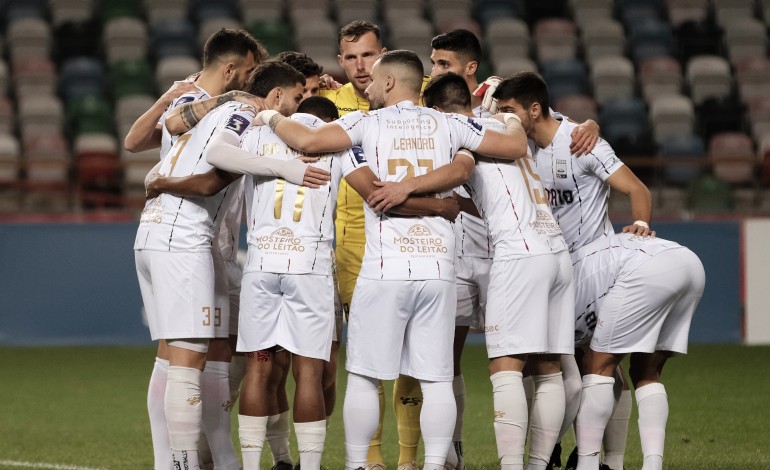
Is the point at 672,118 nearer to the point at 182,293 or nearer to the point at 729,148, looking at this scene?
the point at 729,148

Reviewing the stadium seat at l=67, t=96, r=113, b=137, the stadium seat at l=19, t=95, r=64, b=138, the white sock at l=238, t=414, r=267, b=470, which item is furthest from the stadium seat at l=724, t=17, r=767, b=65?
the white sock at l=238, t=414, r=267, b=470

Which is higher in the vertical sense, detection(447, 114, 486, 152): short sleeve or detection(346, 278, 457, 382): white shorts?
detection(447, 114, 486, 152): short sleeve

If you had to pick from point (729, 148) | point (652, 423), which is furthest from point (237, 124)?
point (729, 148)

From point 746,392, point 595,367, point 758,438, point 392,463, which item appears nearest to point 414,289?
point 595,367

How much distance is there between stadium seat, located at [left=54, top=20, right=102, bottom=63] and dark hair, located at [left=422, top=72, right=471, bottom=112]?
13587 mm

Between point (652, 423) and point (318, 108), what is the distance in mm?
2475

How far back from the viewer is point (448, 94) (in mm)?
6273

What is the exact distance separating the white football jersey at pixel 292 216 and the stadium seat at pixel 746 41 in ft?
47.8

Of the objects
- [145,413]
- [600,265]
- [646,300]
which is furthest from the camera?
[145,413]

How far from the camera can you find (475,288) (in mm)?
6898

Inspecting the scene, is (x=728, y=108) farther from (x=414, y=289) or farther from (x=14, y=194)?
(x=414, y=289)

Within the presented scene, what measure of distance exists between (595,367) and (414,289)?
125 centimetres

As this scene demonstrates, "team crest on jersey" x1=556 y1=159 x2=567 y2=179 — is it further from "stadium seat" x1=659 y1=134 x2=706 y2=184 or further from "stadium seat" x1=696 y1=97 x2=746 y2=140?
"stadium seat" x1=696 y1=97 x2=746 y2=140

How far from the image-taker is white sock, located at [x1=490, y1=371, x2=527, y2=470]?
235 inches
